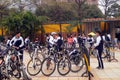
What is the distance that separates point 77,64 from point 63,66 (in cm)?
86

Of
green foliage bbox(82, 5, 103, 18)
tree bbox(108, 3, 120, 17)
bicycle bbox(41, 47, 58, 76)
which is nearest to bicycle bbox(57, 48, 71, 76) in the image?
bicycle bbox(41, 47, 58, 76)

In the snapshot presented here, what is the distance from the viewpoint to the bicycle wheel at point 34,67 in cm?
1239

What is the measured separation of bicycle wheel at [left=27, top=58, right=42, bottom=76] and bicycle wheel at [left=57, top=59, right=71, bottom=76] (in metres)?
0.78

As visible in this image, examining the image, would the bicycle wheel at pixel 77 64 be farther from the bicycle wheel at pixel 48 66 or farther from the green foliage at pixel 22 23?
the green foliage at pixel 22 23

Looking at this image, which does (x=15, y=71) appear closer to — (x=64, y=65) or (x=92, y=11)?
(x=64, y=65)

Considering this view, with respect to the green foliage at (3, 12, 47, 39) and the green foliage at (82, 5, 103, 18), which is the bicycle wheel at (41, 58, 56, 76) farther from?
the green foliage at (82, 5, 103, 18)

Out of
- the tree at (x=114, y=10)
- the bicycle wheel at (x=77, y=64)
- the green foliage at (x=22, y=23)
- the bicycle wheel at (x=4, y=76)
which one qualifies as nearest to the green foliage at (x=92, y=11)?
the tree at (x=114, y=10)

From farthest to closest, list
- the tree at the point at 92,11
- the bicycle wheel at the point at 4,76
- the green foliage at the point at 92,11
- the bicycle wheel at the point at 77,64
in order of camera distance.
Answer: the tree at the point at 92,11
the green foliage at the point at 92,11
the bicycle wheel at the point at 77,64
the bicycle wheel at the point at 4,76

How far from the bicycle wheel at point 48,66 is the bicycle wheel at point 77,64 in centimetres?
106

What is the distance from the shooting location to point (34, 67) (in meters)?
12.4

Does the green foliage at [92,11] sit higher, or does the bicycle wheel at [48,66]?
the green foliage at [92,11]

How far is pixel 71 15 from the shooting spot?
155ft

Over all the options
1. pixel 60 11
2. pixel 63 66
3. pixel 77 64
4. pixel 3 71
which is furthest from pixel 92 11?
pixel 3 71

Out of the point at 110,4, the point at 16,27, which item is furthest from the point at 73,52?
the point at 110,4
